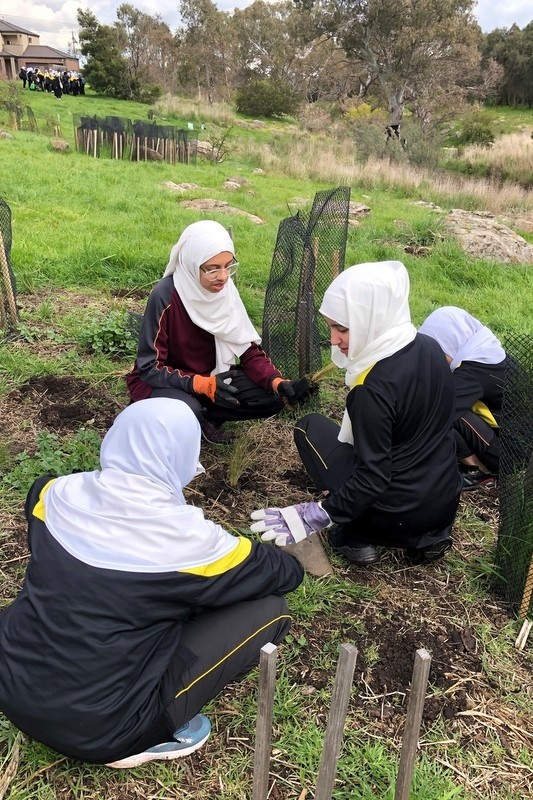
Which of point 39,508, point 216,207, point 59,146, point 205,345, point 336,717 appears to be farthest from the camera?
point 59,146

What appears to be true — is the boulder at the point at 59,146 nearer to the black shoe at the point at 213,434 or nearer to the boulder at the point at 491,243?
the boulder at the point at 491,243

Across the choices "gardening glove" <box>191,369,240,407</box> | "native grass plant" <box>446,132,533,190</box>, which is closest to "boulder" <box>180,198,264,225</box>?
"gardening glove" <box>191,369,240,407</box>

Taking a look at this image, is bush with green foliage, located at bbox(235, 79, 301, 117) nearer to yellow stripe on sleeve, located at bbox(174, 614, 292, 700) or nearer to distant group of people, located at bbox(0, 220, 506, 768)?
distant group of people, located at bbox(0, 220, 506, 768)

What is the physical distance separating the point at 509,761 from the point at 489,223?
305 inches

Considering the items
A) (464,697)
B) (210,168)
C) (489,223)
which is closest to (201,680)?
(464,697)

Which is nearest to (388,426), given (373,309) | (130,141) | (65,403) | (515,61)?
(373,309)

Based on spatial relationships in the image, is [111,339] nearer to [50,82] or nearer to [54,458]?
[54,458]

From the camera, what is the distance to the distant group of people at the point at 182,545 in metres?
1.41

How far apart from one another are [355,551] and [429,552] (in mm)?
319

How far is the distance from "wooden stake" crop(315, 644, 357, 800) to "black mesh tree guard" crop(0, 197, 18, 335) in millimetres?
3790

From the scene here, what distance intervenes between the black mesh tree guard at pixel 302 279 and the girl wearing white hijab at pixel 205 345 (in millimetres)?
463

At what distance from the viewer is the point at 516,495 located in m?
2.29

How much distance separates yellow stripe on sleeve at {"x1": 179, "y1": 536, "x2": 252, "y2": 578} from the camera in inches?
59.9

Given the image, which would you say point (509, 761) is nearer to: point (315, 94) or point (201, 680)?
point (201, 680)
